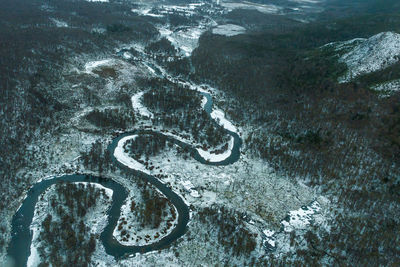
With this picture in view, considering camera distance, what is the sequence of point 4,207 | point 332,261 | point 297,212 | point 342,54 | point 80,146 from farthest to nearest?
point 342,54, point 80,146, point 297,212, point 4,207, point 332,261

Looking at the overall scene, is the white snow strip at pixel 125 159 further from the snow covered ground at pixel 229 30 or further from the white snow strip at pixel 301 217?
the snow covered ground at pixel 229 30

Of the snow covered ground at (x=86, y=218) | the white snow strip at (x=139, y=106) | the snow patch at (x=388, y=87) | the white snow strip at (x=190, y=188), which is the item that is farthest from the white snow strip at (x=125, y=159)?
the snow patch at (x=388, y=87)

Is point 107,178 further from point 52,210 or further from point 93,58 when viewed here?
point 93,58

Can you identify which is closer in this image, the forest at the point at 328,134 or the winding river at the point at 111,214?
the winding river at the point at 111,214

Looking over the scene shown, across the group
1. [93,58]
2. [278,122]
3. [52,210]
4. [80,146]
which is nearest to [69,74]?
[93,58]

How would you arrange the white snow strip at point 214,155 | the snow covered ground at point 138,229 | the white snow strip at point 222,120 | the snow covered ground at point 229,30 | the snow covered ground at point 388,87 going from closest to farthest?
the snow covered ground at point 138,229, the white snow strip at point 214,155, the snow covered ground at point 388,87, the white snow strip at point 222,120, the snow covered ground at point 229,30

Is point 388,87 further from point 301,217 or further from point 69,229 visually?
point 69,229

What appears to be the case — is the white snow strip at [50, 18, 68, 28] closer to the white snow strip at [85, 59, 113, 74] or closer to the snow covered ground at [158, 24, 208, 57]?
the snow covered ground at [158, 24, 208, 57]

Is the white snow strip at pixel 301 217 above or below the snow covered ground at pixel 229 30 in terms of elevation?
below
